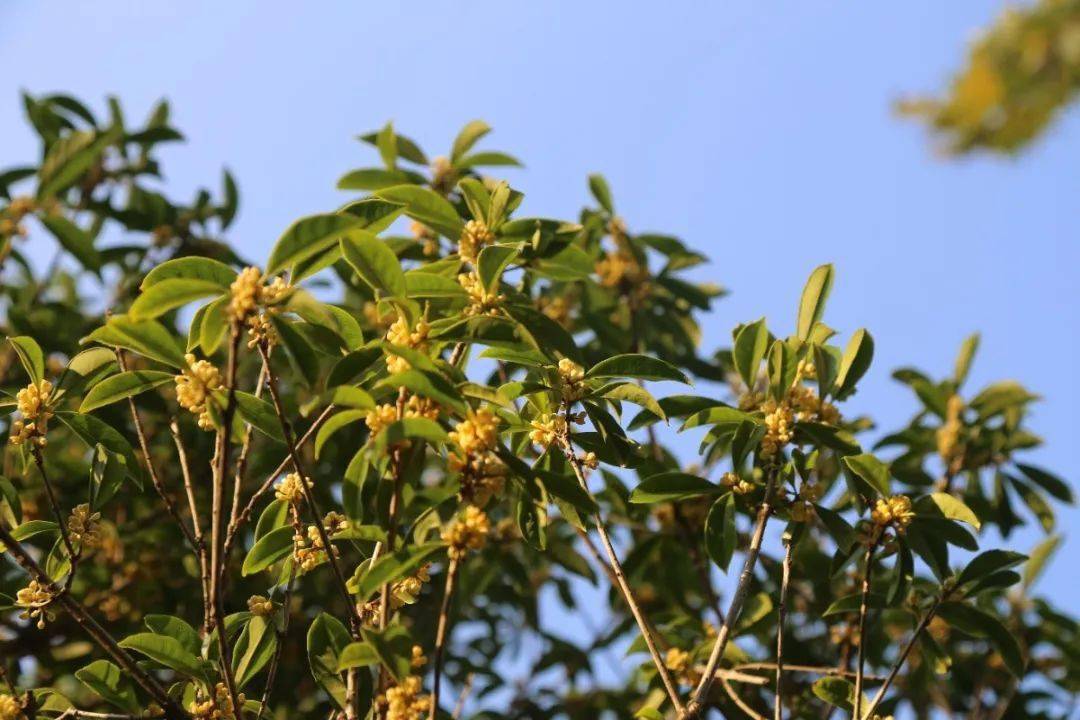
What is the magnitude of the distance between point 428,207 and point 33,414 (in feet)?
3.38

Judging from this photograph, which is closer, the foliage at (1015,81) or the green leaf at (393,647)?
the green leaf at (393,647)

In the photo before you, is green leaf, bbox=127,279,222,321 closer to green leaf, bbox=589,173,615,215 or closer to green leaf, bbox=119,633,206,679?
green leaf, bbox=119,633,206,679

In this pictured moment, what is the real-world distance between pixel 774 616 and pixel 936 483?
2.92 ft

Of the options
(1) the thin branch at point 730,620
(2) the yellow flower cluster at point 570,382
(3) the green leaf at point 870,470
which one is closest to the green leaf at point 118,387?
(2) the yellow flower cluster at point 570,382

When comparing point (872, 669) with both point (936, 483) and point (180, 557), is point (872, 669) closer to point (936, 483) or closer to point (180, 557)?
point (936, 483)

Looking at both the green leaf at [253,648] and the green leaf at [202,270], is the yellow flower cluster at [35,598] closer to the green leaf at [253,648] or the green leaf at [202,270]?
the green leaf at [253,648]

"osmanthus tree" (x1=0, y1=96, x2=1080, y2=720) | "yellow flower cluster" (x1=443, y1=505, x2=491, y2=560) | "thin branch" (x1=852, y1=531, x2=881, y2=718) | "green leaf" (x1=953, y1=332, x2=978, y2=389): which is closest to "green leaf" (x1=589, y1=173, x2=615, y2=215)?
"osmanthus tree" (x1=0, y1=96, x2=1080, y2=720)

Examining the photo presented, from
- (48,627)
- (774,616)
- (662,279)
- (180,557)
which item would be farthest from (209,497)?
(774,616)

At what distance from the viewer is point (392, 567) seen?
1.81 m

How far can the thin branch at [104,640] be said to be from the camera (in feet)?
6.31

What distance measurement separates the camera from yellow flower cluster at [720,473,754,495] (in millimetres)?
2521

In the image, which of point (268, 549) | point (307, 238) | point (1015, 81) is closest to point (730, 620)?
point (268, 549)

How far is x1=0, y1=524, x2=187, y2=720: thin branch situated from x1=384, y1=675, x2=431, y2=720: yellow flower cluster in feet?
1.51

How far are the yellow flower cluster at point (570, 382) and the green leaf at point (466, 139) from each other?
1.65 metres
